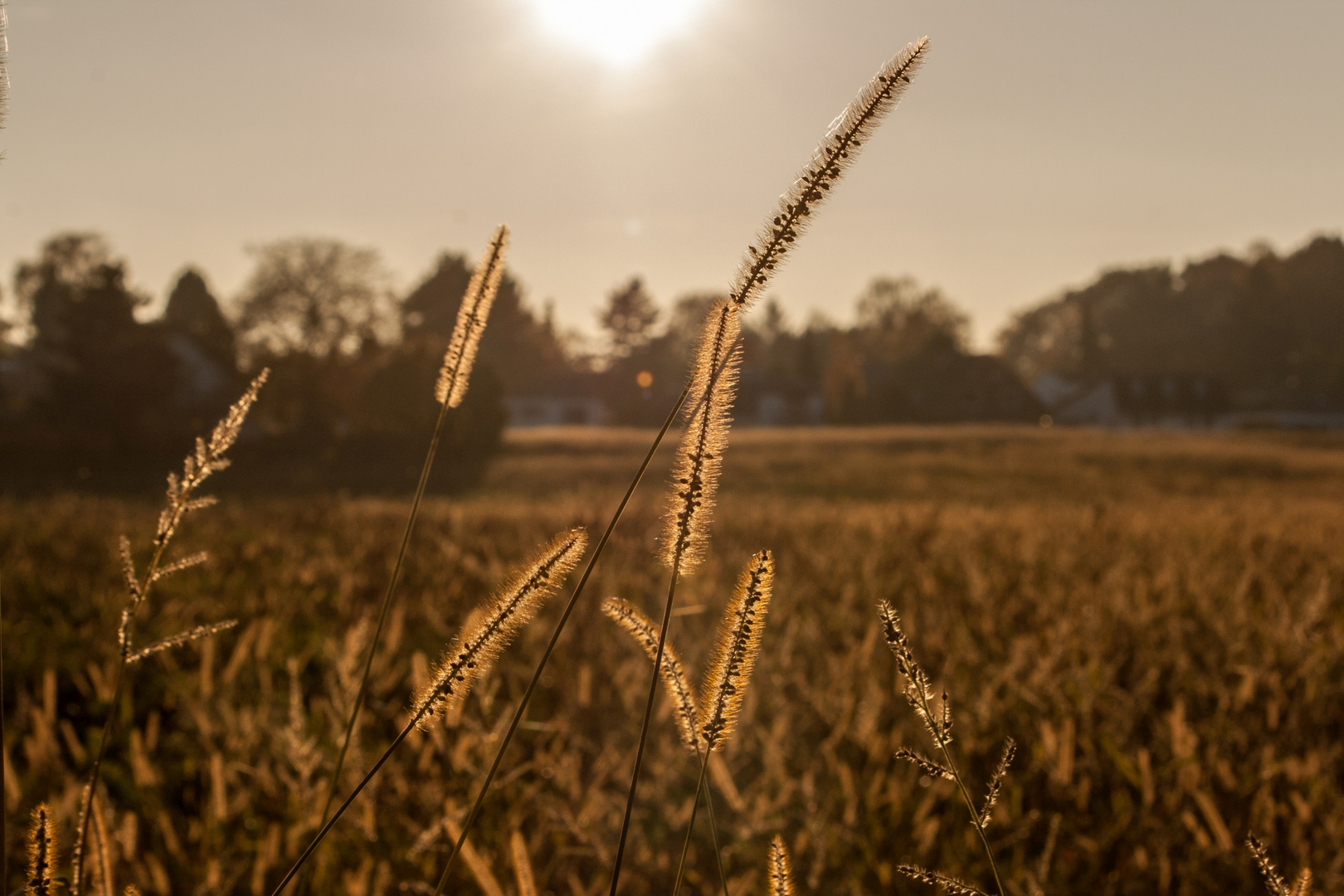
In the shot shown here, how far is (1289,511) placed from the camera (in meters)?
7.77

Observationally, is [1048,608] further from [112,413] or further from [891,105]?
[112,413]

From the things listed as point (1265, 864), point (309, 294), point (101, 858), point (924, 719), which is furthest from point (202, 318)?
point (1265, 864)

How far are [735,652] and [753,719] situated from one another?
6.69 feet

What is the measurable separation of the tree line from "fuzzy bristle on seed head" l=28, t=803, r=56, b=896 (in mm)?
621

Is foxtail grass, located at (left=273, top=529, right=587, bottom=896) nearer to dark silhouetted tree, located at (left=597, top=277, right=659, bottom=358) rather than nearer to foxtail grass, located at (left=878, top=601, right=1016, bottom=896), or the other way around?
foxtail grass, located at (left=878, top=601, right=1016, bottom=896)

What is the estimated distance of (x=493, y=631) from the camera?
0.71 meters

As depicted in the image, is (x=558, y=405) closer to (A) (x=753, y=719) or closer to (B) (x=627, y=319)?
(B) (x=627, y=319)

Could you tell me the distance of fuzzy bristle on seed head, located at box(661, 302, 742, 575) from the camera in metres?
0.68

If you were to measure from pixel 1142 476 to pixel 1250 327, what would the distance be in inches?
2956

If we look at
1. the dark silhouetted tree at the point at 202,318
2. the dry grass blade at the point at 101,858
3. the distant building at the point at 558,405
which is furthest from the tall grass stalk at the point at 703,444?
the distant building at the point at 558,405

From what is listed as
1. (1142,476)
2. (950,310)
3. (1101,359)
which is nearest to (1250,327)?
(1101,359)

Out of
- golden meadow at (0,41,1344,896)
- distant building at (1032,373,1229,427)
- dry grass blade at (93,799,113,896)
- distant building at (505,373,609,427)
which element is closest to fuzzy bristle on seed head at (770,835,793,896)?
golden meadow at (0,41,1344,896)

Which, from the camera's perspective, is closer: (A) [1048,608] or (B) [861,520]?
(A) [1048,608]

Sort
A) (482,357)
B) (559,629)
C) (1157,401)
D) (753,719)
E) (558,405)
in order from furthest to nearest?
1. (1157,401)
2. (558,405)
3. (482,357)
4. (753,719)
5. (559,629)
